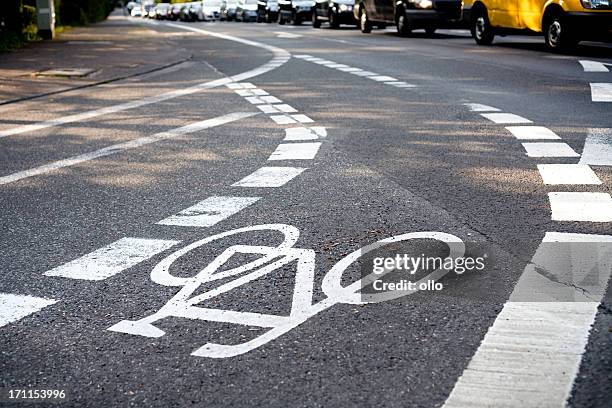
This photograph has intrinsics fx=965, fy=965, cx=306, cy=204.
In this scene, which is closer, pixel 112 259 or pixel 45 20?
pixel 112 259

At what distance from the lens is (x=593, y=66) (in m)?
15.3

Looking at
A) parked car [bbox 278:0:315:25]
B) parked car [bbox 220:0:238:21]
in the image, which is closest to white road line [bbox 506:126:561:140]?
parked car [bbox 278:0:315:25]

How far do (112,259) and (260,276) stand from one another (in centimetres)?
85

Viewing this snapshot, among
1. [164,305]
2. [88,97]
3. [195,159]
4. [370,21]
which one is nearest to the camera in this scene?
[164,305]

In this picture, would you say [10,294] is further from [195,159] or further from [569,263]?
[195,159]

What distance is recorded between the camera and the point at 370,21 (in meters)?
30.5

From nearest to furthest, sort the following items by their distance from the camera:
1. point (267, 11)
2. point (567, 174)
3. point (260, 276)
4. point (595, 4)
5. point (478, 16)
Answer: point (260, 276), point (567, 174), point (595, 4), point (478, 16), point (267, 11)

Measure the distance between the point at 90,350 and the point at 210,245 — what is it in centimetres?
152

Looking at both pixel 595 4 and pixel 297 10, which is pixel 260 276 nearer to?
pixel 595 4

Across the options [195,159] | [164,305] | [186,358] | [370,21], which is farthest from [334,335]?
[370,21]

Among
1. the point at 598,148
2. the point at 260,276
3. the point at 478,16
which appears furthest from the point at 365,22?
the point at 260,276

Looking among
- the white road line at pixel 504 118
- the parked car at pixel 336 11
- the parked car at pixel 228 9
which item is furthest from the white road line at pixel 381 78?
the parked car at pixel 228 9

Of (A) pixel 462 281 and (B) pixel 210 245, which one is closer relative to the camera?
(A) pixel 462 281

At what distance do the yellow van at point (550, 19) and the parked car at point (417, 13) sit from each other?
4.31 m
